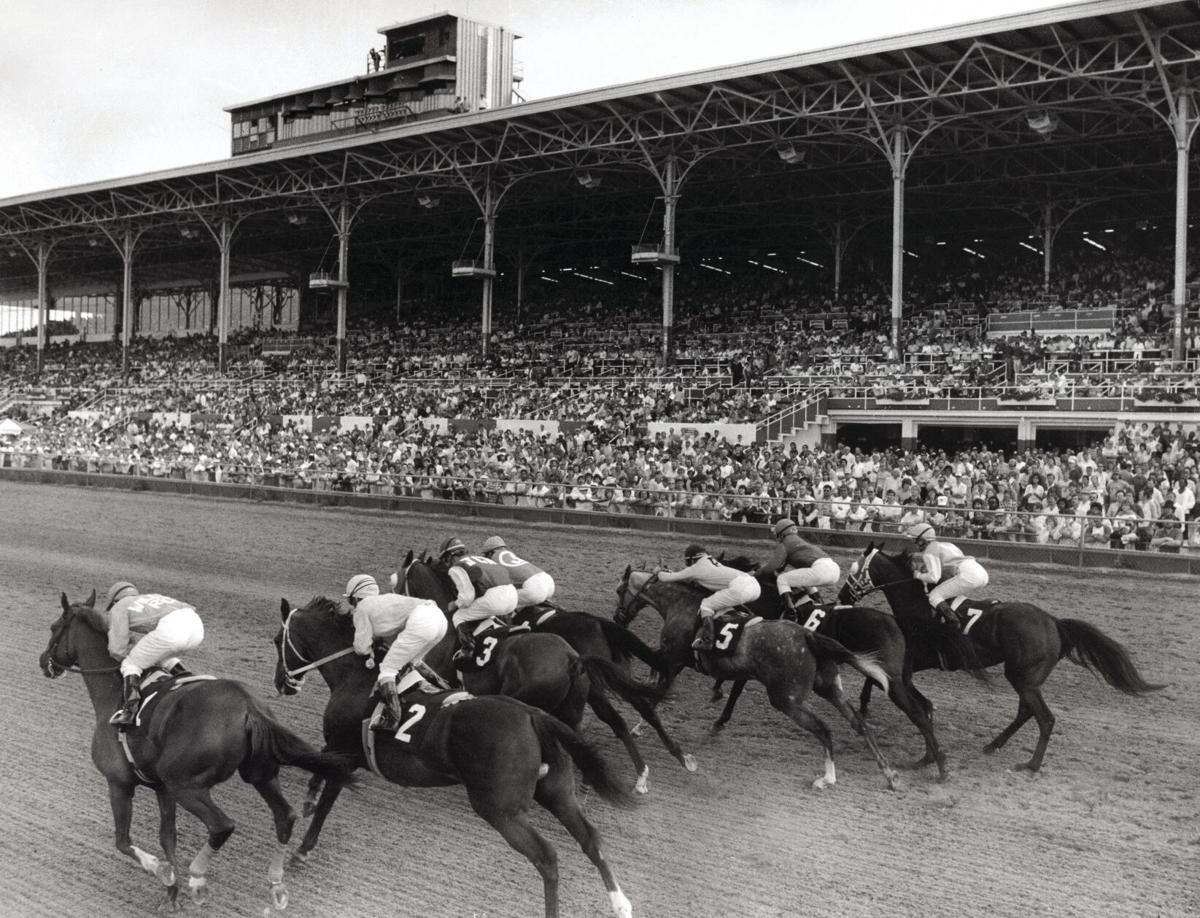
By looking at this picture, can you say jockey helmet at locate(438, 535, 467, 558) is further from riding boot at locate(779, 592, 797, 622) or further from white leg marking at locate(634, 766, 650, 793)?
riding boot at locate(779, 592, 797, 622)

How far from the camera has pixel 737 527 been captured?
1734 cm

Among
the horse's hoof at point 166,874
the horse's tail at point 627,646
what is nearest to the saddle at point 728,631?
the horse's tail at point 627,646

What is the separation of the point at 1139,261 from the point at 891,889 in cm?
3076

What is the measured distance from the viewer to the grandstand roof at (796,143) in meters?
22.1

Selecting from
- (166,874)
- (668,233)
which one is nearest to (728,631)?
(166,874)

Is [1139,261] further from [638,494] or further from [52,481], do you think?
[52,481]

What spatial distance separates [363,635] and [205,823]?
1.24 meters

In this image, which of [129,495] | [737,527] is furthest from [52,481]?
[737,527]

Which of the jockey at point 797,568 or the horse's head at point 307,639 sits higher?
the jockey at point 797,568

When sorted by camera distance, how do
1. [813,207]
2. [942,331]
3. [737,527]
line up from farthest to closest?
1. [813,207]
2. [942,331]
3. [737,527]

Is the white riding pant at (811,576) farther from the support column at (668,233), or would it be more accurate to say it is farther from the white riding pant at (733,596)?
the support column at (668,233)

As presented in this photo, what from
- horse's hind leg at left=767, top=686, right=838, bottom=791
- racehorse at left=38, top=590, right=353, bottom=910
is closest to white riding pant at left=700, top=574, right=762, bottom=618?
horse's hind leg at left=767, top=686, right=838, bottom=791

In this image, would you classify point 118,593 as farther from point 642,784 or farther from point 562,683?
point 642,784

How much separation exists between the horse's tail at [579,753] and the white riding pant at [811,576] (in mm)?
3322
